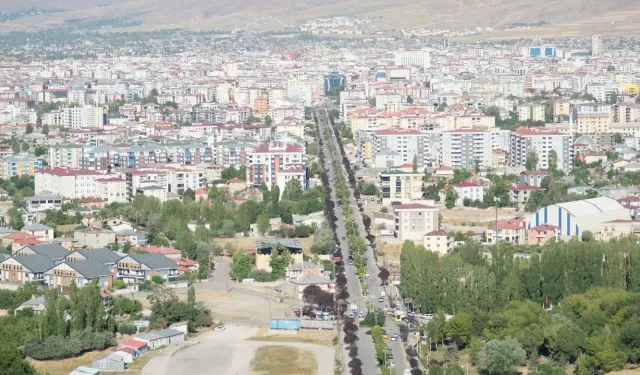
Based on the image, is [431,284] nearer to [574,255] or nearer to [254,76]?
[574,255]

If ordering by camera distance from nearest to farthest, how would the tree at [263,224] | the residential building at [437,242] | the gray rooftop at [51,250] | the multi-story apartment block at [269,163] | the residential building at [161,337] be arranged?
the residential building at [161,337]
the gray rooftop at [51,250]
the residential building at [437,242]
the tree at [263,224]
the multi-story apartment block at [269,163]

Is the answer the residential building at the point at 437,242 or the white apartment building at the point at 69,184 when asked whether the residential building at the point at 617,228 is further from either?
the white apartment building at the point at 69,184

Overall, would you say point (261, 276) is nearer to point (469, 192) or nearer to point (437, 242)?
point (437, 242)

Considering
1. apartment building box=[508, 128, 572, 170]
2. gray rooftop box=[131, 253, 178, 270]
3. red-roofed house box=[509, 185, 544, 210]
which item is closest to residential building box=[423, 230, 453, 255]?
gray rooftop box=[131, 253, 178, 270]

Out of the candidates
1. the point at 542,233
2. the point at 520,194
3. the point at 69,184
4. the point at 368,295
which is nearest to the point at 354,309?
the point at 368,295

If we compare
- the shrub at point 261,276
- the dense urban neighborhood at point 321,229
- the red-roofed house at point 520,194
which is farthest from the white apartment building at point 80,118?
the shrub at point 261,276
